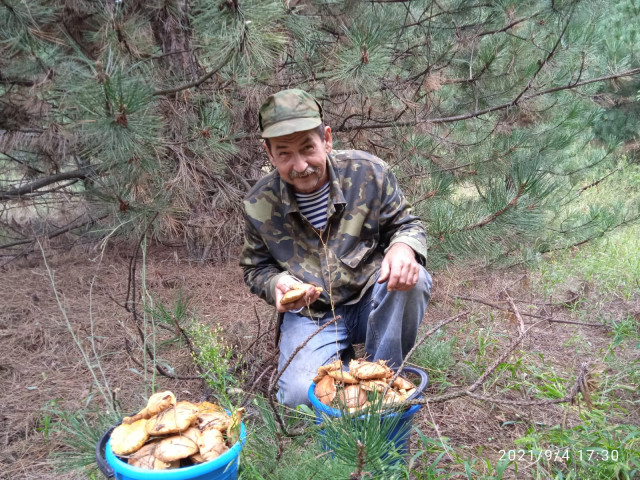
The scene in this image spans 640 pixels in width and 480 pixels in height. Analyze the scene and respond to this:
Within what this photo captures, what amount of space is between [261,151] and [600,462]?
2977 mm

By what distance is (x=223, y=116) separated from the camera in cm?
290

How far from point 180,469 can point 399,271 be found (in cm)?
101

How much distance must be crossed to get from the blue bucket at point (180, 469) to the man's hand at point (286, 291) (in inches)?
25.6

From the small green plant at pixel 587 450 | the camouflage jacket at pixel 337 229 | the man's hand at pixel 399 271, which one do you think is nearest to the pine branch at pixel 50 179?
the camouflage jacket at pixel 337 229

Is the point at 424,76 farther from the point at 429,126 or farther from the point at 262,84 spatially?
the point at 262,84

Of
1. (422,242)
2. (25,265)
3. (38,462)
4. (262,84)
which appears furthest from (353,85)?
(25,265)

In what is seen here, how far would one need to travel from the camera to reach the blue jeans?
6.68 feet

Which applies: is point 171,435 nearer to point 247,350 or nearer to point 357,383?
point 357,383

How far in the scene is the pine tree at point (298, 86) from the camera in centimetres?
234

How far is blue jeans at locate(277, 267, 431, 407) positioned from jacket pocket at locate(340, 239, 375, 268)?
144 millimetres

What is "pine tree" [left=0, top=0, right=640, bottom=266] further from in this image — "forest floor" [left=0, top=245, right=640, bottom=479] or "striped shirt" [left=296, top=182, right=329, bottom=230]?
"striped shirt" [left=296, top=182, right=329, bottom=230]

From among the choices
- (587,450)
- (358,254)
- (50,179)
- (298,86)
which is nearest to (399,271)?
(358,254)

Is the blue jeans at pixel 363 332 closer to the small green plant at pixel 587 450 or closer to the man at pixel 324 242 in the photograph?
the man at pixel 324 242

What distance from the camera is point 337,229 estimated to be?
2311 mm
